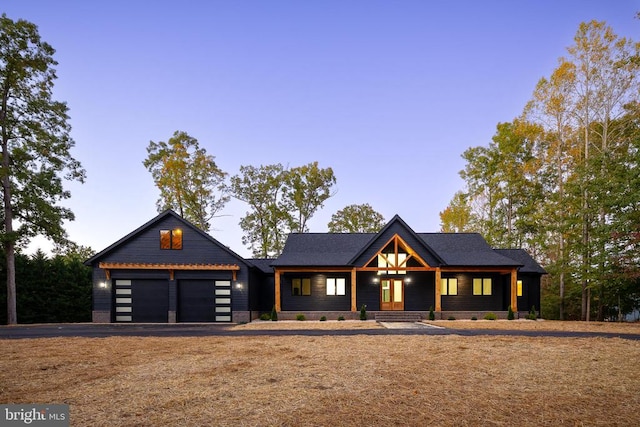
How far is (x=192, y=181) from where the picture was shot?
3672cm

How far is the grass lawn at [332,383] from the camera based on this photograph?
5555 millimetres

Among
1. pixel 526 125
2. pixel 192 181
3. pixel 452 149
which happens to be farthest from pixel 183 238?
pixel 452 149

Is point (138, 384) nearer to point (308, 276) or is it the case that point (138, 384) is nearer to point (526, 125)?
point (308, 276)

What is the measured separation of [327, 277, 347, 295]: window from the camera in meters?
25.8

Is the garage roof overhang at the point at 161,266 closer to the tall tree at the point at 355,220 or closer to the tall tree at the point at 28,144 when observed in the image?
the tall tree at the point at 28,144

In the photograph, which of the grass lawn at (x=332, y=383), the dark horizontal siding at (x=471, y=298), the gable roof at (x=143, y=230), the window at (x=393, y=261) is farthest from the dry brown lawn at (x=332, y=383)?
the dark horizontal siding at (x=471, y=298)

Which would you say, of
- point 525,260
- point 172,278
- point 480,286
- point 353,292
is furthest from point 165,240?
point 525,260

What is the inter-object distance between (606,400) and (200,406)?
703cm

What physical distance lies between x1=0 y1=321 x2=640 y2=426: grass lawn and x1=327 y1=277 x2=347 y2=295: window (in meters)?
13.3

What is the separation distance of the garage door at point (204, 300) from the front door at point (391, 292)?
10.8 metres

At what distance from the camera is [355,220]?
49.6 meters

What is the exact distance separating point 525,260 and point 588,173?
25.8ft

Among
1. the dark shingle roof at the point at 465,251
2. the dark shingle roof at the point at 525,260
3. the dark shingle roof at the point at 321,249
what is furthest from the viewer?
the dark shingle roof at the point at 525,260

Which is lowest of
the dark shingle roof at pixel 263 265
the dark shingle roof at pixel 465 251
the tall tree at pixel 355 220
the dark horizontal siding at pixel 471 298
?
the dark horizontal siding at pixel 471 298
